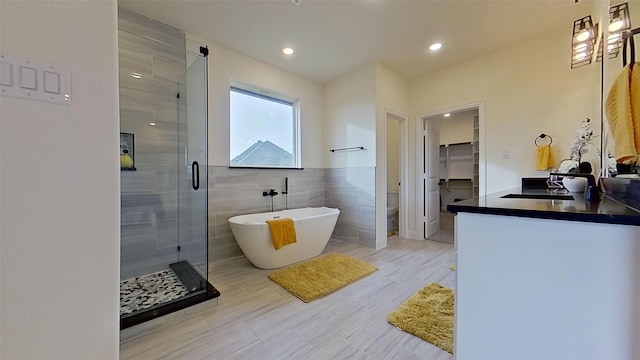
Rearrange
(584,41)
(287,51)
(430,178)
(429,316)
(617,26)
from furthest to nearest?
(430,178), (287,51), (584,41), (429,316), (617,26)

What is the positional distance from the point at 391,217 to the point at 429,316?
108 inches

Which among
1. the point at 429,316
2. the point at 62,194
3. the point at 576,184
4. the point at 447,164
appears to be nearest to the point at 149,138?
the point at 62,194

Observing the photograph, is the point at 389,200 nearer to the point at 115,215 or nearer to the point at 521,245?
the point at 521,245

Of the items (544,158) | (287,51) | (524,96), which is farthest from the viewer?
(287,51)

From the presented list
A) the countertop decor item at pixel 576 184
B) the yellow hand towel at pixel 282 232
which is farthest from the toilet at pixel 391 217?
the countertop decor item at pixel 576 184

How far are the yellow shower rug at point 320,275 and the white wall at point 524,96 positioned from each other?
7.23 ft

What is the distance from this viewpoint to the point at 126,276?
2.37 metres

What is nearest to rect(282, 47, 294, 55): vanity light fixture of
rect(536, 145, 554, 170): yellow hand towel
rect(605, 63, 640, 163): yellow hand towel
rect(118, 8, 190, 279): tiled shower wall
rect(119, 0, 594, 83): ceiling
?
rect(119, 0, 594, 83): ceiling

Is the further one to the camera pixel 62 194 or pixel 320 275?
pixel 320 275

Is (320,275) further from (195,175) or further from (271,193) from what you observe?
(195,175)

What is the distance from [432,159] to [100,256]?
14.3 ft

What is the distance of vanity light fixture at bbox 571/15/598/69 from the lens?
1.93m

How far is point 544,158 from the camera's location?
268cm

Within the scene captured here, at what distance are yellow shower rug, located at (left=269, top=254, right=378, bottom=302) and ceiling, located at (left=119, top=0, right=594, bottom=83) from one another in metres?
2.71
